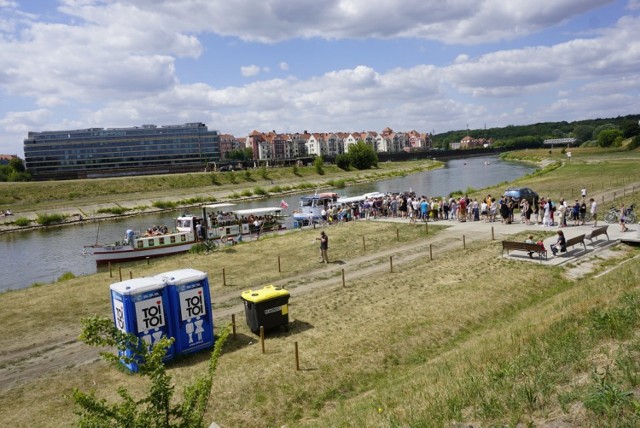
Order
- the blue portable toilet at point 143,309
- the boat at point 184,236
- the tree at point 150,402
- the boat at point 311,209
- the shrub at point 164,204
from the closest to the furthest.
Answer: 1. the tree at point 150,402
2. the blue portable toilet at point 143,309
3. the boat at point 184,236
4. the boat at point 311,209
5. the shrub at point 164,204

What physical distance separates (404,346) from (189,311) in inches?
235

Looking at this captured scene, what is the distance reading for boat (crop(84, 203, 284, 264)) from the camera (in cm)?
3525

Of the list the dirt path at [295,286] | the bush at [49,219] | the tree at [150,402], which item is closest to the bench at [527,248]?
the dirt path at [295,286]

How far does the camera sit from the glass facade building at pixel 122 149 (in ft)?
531

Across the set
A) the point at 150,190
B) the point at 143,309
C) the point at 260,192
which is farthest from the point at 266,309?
the point at 150,190

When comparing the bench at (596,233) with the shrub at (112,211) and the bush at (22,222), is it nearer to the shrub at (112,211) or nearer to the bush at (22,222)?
the bush at (22,222)

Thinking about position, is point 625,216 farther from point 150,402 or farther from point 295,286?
point 150,402

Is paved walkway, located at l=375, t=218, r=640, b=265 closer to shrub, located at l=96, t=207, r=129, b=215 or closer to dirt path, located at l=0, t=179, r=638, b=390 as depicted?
dirt path, located at l=0, t=179, r=638, b=390

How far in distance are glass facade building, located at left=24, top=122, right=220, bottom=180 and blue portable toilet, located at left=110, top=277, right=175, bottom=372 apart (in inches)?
5604

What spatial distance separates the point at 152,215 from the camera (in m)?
71.2

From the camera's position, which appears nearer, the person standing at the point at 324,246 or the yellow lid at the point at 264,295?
the yellow lid at the point at 264,295

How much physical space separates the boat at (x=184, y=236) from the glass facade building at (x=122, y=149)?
11631cm

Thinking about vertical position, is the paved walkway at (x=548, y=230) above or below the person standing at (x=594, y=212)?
below

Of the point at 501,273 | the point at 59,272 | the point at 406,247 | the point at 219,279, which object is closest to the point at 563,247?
the point at 501,273
